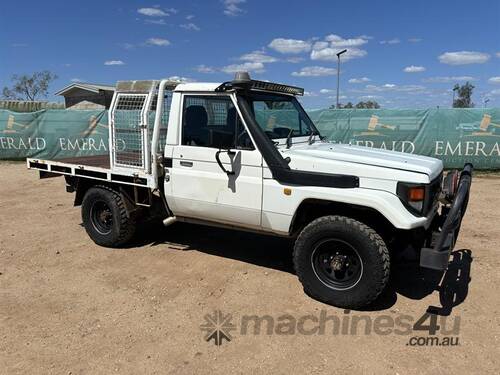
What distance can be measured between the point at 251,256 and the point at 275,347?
2124 mm

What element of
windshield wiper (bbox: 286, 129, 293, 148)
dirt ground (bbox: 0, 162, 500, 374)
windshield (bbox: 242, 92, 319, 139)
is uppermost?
windshield (bbox: 242, 92, 319, 139)

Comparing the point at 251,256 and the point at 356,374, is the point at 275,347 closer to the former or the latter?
the point at 356,374

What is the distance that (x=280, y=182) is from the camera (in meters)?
4.44

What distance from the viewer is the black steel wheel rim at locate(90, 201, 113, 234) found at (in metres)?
6.09

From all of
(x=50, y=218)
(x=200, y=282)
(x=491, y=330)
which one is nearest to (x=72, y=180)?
(x=50, y=218)

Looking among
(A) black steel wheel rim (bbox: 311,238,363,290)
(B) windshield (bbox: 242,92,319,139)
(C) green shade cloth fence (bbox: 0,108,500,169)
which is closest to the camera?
(A) black steel wheel rim (bbox: 311,238,363,290)

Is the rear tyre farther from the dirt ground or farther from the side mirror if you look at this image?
the side mirror

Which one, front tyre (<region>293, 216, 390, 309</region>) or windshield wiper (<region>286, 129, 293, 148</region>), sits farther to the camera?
windshield wiper (<region>286, 129, 293, 148</region>)

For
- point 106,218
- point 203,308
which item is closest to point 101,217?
point 106,218

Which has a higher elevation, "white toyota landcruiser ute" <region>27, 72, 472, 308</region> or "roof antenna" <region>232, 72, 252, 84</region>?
"roof antenna" <region>232, 72, 252, 84</region>

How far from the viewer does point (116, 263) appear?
552 cm

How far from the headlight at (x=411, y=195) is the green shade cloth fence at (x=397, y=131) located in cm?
940

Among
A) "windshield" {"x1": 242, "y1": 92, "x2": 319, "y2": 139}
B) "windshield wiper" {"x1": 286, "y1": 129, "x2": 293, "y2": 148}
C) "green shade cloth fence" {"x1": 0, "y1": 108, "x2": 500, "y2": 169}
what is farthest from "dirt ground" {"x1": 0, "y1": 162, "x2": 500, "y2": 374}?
"green shade cloth fence" {"x1": 0, "y1": 108, "x2": 500, "y2": 169}

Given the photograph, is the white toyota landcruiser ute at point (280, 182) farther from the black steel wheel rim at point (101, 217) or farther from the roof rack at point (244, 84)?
the black steel wheel rim at point (101, 217)
